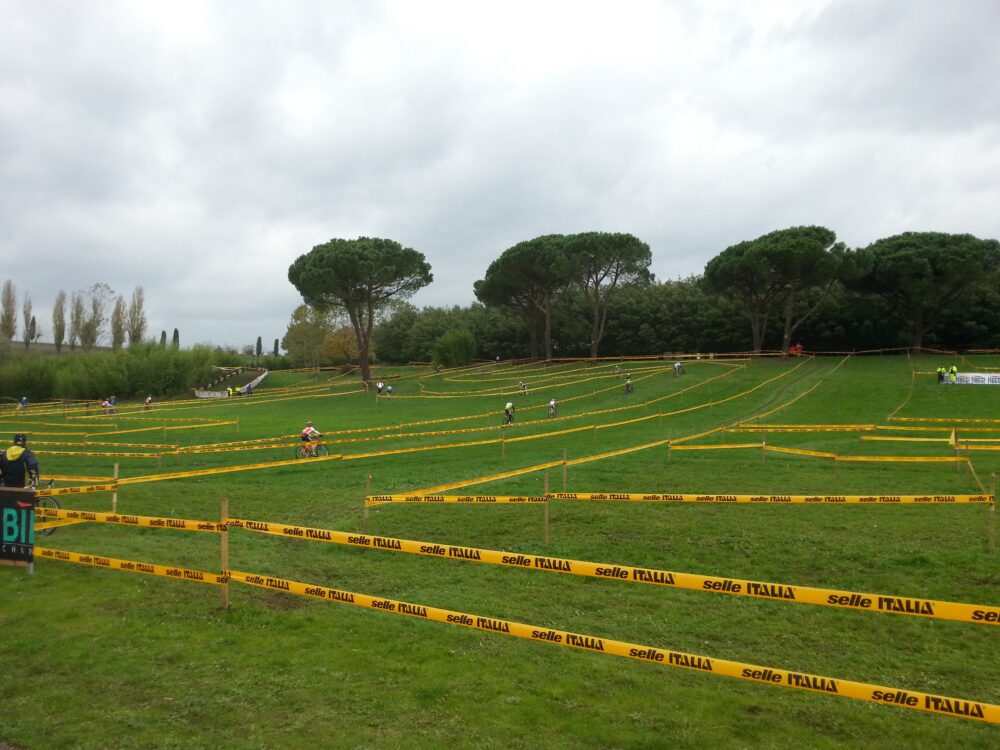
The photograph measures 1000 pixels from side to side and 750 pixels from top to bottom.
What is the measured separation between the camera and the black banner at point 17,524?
9.29 m

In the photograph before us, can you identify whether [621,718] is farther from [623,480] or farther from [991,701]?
[623,480]

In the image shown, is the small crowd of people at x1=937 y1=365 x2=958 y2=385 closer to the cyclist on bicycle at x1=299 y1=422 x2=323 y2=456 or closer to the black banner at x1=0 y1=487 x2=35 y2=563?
the cyclist on bicycle at x1=299 y1=422 x2=323 y2=456

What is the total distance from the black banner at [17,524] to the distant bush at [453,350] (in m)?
65.5

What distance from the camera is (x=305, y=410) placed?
162ft

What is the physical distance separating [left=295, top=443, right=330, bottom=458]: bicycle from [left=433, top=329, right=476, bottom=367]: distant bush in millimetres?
49461

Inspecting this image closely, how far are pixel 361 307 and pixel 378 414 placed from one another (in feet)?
91.6

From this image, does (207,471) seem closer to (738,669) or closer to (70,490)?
(70,490)

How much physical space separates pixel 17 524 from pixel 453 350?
66.2 meters

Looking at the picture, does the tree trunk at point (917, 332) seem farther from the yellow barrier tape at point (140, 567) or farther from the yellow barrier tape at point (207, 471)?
the yellow barrier tape at point (140, 567)

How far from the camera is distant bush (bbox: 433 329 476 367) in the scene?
2958 inches

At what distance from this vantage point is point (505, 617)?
25.0 feet

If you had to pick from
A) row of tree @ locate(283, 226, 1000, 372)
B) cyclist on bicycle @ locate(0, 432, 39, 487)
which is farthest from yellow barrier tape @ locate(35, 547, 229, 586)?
row of tree @ locate(283, 226, 1000, 372)

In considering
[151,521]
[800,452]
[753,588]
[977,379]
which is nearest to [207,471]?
[151,521]

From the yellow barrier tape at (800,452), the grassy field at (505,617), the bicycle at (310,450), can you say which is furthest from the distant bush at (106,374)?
the yellow barrier tape at (800,452)
